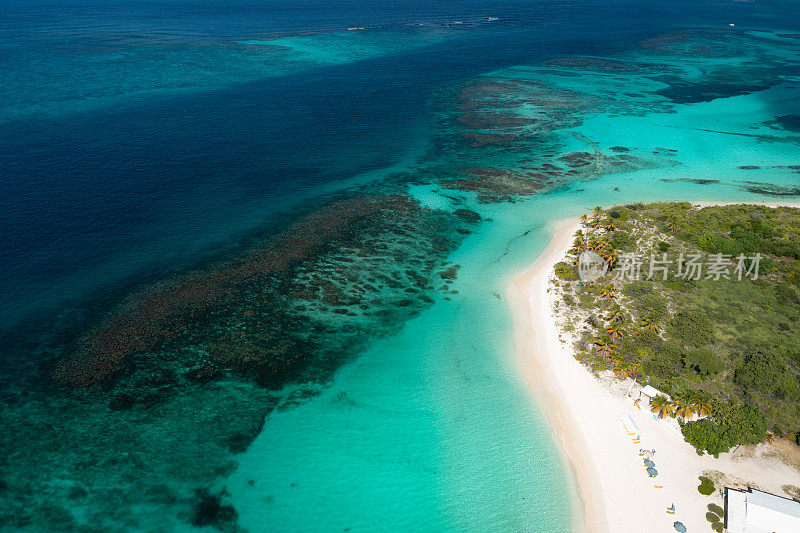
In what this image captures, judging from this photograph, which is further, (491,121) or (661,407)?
(491,121)

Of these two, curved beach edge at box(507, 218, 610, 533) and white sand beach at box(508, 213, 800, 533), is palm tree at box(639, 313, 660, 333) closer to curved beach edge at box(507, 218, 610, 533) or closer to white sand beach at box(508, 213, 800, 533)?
white sand beach at box(508, 213, 800, 533)

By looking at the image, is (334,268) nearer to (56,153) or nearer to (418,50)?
(56,153)

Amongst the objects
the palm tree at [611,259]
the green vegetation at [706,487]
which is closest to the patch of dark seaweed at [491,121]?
the palm tree at [611,259]

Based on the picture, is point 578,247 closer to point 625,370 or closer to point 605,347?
point 605,347

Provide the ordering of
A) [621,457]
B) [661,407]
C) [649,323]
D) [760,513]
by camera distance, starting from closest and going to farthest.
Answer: [760,513] < [621,457] < [661,407] < [649,323]

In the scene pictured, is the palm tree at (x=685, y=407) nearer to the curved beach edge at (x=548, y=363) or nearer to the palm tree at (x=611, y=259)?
the curved beach edge at (x=548, y=363)

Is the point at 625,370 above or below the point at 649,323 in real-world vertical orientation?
below

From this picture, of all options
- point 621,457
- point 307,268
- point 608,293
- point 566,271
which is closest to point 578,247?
point 566,271
